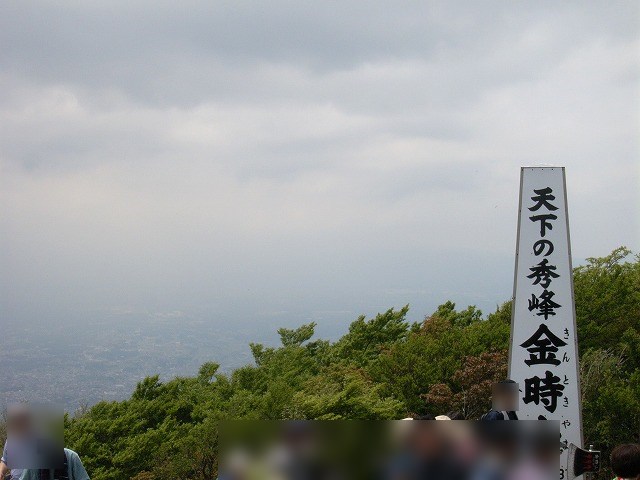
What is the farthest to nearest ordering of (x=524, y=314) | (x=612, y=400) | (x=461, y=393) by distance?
(x=461, y=393) → (x=612, y=400) → (x=524, y=314)

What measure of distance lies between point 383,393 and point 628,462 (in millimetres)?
10656

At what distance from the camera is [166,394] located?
55.0 ft

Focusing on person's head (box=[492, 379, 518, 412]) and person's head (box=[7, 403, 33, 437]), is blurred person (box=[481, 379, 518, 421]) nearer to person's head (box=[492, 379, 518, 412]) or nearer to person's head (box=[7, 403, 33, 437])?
person's head (box=[492, 379, 518, 412])

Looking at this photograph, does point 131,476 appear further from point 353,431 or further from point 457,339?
point 353,431

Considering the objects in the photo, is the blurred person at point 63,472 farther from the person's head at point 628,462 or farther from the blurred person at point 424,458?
the person's head at point 628,462

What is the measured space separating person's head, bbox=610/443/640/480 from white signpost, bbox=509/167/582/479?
315cm

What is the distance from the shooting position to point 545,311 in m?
6.72

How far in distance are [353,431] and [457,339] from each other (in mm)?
12876

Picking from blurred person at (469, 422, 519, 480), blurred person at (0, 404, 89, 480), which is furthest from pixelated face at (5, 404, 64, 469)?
blurred person at (469, 422, 519, 480)

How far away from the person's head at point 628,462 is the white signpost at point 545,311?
124 inches

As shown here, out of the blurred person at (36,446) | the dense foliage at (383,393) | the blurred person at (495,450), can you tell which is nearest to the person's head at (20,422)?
the blurred person at (36,446)

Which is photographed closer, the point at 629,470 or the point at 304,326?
the point at 629,470

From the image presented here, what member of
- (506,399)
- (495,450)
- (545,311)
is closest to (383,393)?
(545,311)

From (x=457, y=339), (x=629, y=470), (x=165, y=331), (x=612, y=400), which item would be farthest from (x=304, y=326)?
(x=165, y=331)
